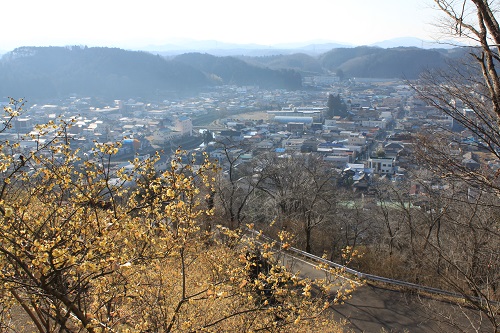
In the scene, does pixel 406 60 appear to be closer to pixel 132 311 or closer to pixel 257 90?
pixel 257 90

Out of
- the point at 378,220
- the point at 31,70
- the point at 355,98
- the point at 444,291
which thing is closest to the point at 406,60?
the point at 355,98

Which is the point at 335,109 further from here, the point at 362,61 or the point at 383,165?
the point at 362,61

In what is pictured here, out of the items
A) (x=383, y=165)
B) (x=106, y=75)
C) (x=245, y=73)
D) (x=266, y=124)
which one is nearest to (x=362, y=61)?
(x=245, y=73)

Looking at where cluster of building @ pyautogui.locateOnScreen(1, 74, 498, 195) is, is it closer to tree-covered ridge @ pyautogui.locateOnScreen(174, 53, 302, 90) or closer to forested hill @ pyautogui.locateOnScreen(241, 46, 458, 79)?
tree-covered ridge @ pyautogui.locateOnScreen(174, 53, 302, 90)

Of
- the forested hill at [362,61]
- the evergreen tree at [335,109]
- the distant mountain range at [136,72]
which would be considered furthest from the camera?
the forested hill at [362,61]

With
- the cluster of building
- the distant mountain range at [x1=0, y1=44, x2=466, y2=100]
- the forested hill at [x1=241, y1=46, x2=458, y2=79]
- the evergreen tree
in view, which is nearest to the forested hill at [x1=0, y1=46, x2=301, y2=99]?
the distant mountain range at [x1=0, y1=44, x2=466, y2=100]

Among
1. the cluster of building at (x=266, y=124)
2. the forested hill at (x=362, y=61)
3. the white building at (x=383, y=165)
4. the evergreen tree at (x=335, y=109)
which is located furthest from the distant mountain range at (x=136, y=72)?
the white building at (x=383, y=165)

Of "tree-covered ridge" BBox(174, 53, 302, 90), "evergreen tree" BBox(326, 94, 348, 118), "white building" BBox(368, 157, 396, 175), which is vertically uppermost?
"tree-covered ridge" BBox(174, 53, 302, 90)

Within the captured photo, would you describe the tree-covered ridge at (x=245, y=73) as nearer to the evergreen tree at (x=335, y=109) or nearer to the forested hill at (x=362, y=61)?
the forested hill at (x=362, y=61)
